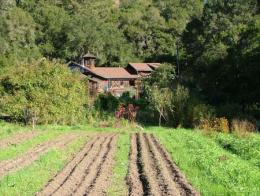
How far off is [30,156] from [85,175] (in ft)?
14.5

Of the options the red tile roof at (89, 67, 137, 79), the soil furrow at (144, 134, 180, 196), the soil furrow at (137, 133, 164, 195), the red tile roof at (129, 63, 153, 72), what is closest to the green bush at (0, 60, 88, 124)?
the soil furrow at (144, 134, 180, 196)

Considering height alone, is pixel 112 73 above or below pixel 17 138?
above

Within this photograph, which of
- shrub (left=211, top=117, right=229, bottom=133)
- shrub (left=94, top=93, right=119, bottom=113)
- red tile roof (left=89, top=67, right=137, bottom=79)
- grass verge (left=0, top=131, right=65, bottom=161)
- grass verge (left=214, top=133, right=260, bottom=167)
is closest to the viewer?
grass verge (left=214, top=133, right=260, bottom=167)

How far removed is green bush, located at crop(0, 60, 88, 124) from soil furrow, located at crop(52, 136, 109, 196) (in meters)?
11.9

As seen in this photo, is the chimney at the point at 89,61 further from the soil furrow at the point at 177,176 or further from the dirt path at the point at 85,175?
the soil furrow at the point at 177,176

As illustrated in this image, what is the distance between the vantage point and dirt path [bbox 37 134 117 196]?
12000mm

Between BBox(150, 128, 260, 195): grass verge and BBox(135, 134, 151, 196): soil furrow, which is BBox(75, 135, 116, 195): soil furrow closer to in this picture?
BBox(135, 134, 151, 196): soil furrow

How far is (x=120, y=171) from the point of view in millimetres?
14758

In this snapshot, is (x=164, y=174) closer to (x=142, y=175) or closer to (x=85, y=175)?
(x=142, y=175)

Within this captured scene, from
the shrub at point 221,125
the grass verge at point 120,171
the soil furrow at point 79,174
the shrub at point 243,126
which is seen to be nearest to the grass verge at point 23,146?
the soil furrow at point 79,174

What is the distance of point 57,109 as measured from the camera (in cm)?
3259

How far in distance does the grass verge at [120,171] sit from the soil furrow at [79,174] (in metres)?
0.79

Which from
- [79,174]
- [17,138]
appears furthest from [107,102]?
[79,174]

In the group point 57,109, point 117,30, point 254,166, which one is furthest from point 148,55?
point 254,166
